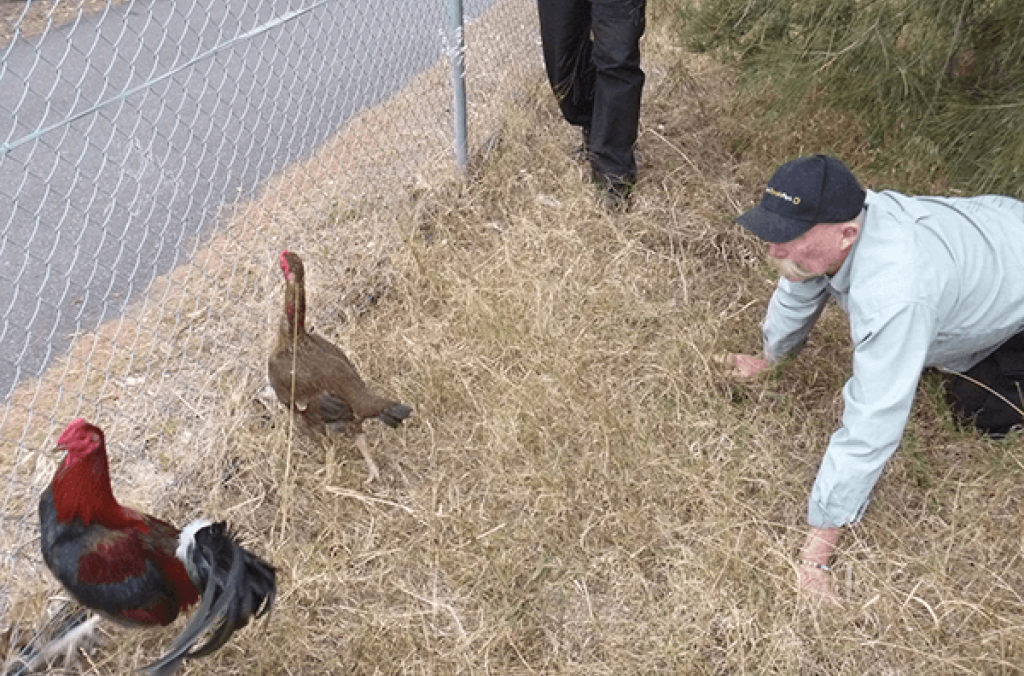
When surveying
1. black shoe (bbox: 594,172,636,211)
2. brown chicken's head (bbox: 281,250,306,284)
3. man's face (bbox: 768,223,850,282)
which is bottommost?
black shoe (bbox: 594,172,636,211)

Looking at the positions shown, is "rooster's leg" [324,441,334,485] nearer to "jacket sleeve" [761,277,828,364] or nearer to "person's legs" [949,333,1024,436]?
"jacket sleeve" [761,277,828,364]

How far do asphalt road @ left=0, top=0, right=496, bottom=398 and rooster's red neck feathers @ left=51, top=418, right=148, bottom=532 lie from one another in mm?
789

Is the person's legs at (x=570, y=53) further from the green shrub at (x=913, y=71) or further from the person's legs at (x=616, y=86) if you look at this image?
the green shrub at (x=913, y=71)

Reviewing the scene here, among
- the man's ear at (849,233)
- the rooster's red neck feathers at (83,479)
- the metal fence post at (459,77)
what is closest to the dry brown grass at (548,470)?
the metal fence post at (459,77)

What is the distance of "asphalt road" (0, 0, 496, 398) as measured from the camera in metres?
3.30

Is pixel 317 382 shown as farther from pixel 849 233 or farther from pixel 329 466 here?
pixel 849 233

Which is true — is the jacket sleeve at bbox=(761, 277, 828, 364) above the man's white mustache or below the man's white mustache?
below

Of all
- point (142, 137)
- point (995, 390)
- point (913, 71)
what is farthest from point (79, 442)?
point (142, 137)

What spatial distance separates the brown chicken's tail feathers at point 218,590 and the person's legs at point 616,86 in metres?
2.65

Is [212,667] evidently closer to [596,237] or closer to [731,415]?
[731,415]

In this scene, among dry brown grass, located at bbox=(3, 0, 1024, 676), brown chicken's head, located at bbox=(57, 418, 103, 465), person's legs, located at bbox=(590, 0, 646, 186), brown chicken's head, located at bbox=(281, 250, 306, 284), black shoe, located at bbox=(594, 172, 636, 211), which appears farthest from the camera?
black shoe, located at bbox=(594, 172, 636, 211)

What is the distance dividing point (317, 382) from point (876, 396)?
1.62 m

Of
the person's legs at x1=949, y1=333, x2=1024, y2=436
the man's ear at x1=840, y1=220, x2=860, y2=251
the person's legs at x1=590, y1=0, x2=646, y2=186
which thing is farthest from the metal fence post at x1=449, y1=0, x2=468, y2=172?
the person's legs at x1=949, y1=333, x2=1024, y2=436

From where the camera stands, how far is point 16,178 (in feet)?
13.3
